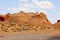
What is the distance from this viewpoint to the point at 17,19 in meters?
60.0

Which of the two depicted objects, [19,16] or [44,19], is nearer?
[19,16]

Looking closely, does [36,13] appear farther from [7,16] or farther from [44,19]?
[7,16]

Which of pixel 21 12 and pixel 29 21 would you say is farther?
pixel 21 12

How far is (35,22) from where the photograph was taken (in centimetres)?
5969

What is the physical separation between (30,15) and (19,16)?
395 centimetres

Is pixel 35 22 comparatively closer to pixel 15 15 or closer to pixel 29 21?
pixel 29 21

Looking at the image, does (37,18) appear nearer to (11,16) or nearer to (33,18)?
(33,18)

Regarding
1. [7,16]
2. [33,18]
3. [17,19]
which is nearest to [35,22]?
[33,18]

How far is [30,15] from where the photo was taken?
205ft

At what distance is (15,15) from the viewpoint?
60.8 m

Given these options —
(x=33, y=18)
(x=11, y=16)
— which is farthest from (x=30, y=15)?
(x=11, y=16)

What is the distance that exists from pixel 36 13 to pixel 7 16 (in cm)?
938

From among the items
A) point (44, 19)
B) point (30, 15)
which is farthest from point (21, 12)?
point (44, 19)

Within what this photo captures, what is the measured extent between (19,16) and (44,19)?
967 cm
